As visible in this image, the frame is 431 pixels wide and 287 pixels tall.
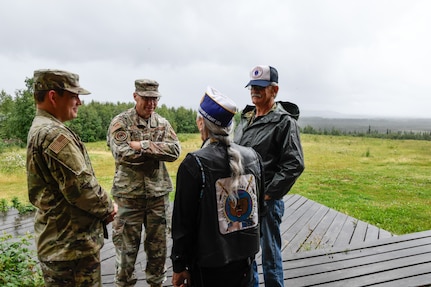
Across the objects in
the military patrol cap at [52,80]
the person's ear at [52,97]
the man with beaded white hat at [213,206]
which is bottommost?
the man with beaded white hat at [213,206]

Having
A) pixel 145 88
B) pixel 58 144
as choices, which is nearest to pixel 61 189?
pixel 58 144

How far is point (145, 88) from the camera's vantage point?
2.76 metres

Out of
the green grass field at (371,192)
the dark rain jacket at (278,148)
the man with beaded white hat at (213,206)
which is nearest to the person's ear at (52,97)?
the man with beaded white hat at (213,206)

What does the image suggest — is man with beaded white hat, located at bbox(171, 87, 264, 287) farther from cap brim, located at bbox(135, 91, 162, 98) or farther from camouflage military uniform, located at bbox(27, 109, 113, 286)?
cap brim, located at bbox(135, 91, 162, 98)

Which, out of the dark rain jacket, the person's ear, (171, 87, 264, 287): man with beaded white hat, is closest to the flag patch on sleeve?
the person's ear

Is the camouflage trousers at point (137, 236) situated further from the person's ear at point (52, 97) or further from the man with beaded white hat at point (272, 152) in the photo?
the person's ear at point (52, 97)

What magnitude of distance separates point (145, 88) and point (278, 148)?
50.4 inches

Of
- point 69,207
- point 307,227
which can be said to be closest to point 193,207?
point 69,207

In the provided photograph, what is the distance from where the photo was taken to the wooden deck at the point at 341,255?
2969 mm

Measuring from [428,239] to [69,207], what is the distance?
13.5ft

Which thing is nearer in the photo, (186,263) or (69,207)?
(186,263)

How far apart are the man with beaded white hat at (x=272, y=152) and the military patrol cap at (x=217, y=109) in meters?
0.82

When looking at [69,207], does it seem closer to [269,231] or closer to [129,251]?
[129,251]

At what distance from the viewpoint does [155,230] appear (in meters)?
2.78
